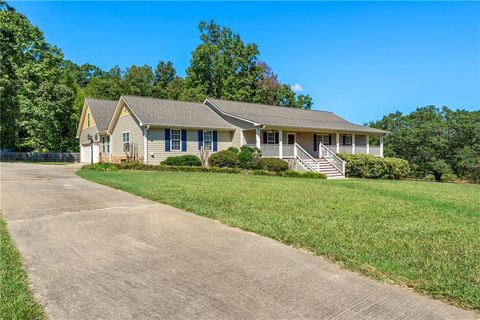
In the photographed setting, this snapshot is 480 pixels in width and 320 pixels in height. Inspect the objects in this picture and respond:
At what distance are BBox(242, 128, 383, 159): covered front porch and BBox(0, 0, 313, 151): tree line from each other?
17017mm

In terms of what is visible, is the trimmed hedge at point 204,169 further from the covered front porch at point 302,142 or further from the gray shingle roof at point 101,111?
the gray shingle roof at point 101,111

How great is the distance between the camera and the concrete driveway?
2.96 m

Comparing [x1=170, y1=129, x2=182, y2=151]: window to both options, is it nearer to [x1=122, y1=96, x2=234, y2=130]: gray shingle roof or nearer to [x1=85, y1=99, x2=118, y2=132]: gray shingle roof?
[x1=122, y1=96, x2=234, y2=130]: gray shingle roof

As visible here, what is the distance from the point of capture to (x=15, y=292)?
318 cm

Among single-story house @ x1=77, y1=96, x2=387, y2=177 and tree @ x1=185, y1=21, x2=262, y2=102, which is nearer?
single-story house @ x1=77, y1=96, x2=387, y2=177

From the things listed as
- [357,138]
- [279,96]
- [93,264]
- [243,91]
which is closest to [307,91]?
[279,96]

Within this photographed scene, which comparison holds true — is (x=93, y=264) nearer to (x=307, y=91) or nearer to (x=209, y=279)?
(x=209, y=279)

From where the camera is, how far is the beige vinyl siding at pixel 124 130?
2103 centimetres

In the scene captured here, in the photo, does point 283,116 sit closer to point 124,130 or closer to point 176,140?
point 176,140

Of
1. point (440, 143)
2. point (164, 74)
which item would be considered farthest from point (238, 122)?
point (164, 74)

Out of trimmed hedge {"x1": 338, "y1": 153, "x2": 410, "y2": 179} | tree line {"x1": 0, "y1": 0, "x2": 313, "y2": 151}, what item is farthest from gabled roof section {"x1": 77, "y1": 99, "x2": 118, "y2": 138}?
trimmed hedge {"x1": 338, "y1": 153, "x2": 410, "y2": 179}

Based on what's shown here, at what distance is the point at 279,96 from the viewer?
145 feet

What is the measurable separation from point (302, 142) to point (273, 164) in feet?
24.0

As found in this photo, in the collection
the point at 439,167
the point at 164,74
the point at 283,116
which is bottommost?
the point at 439,167
